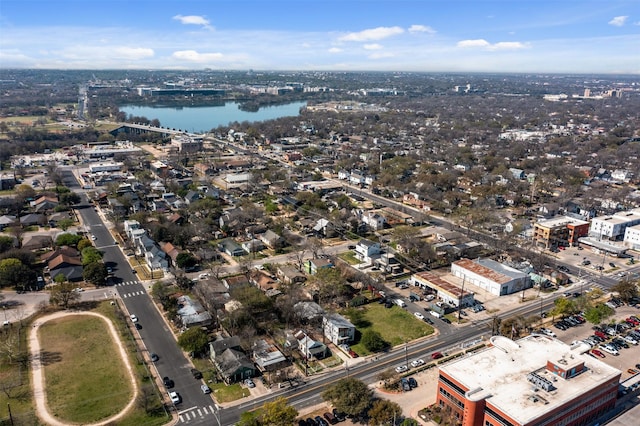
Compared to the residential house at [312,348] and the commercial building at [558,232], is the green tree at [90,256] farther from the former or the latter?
the commercial building at [558,232]

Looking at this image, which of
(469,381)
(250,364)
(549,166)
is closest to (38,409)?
(250,364)

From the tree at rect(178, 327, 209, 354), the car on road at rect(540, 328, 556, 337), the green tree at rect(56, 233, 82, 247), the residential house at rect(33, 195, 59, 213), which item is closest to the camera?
the tree at rect(178, 327, 209, 354)

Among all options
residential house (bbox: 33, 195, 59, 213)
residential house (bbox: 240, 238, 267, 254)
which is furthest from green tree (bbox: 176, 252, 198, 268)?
residential house (bbox: 33, 195, 59, 213)

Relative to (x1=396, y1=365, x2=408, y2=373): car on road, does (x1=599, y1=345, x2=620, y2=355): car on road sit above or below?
above

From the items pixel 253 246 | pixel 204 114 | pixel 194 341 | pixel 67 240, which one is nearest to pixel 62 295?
pixel 67 240

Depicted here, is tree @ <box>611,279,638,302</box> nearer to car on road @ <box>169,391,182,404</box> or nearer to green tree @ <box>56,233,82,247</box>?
car on road @ <box>169,391,182,404</box>

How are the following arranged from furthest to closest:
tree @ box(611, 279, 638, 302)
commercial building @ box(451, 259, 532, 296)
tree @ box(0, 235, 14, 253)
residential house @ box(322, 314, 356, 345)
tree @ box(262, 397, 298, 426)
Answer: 1. tree @ box(0, 235, 14, 253)
2. commercial building @ box(451, 259, 532, 296)
3. tree @ box(611, 279, 638, 302)
4. residential house @ box(322, 314, 356, 345)
5. tree @ box(262, 397, 298, 426)

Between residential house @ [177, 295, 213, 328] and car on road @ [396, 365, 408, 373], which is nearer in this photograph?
car on road @ [396, 365, 408, 373]

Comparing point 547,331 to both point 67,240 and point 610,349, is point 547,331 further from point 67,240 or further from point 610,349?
point 67,240
